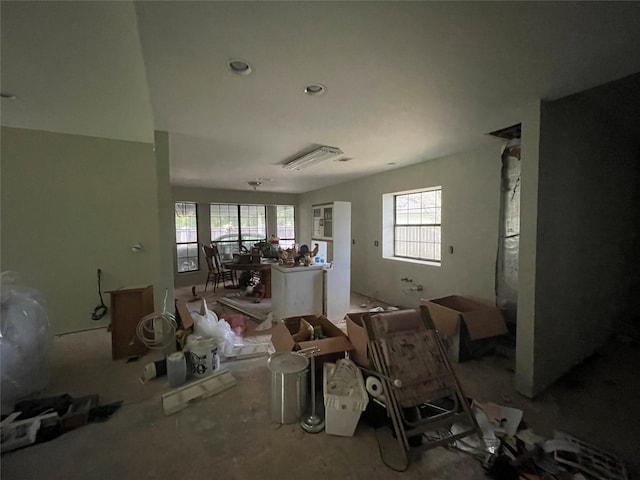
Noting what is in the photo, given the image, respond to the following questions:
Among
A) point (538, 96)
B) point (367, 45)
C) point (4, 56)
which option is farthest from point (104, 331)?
point (538, 96)

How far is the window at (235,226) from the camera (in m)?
6.95

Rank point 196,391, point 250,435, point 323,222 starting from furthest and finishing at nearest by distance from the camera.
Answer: point 323,222 < point 196,391 < point 250,435

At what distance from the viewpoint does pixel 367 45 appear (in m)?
1.41

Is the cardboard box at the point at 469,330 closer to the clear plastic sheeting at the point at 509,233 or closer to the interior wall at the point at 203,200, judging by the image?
the clear plastic sheeting at the point at 509,233

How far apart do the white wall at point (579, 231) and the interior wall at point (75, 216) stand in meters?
3.77

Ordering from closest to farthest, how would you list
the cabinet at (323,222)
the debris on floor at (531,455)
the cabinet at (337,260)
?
the debris on floor at (531,455) → the cabinet at (337,260) → the cabinet at (323,222)

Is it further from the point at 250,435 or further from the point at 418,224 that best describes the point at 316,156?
the point at 250,435

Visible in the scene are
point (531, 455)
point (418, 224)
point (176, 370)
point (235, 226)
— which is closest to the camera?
point (531, 455)

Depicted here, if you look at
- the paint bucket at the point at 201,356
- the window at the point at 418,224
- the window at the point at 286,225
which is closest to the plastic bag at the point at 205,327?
the paint bucket at the point at 201,356

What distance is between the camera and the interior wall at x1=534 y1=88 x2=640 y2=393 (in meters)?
2.11

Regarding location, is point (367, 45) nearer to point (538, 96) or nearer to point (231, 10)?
point (231, 10)

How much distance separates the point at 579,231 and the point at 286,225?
258 inches

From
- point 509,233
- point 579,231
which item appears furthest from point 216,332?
point 579,231

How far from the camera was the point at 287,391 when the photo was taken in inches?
72.2
